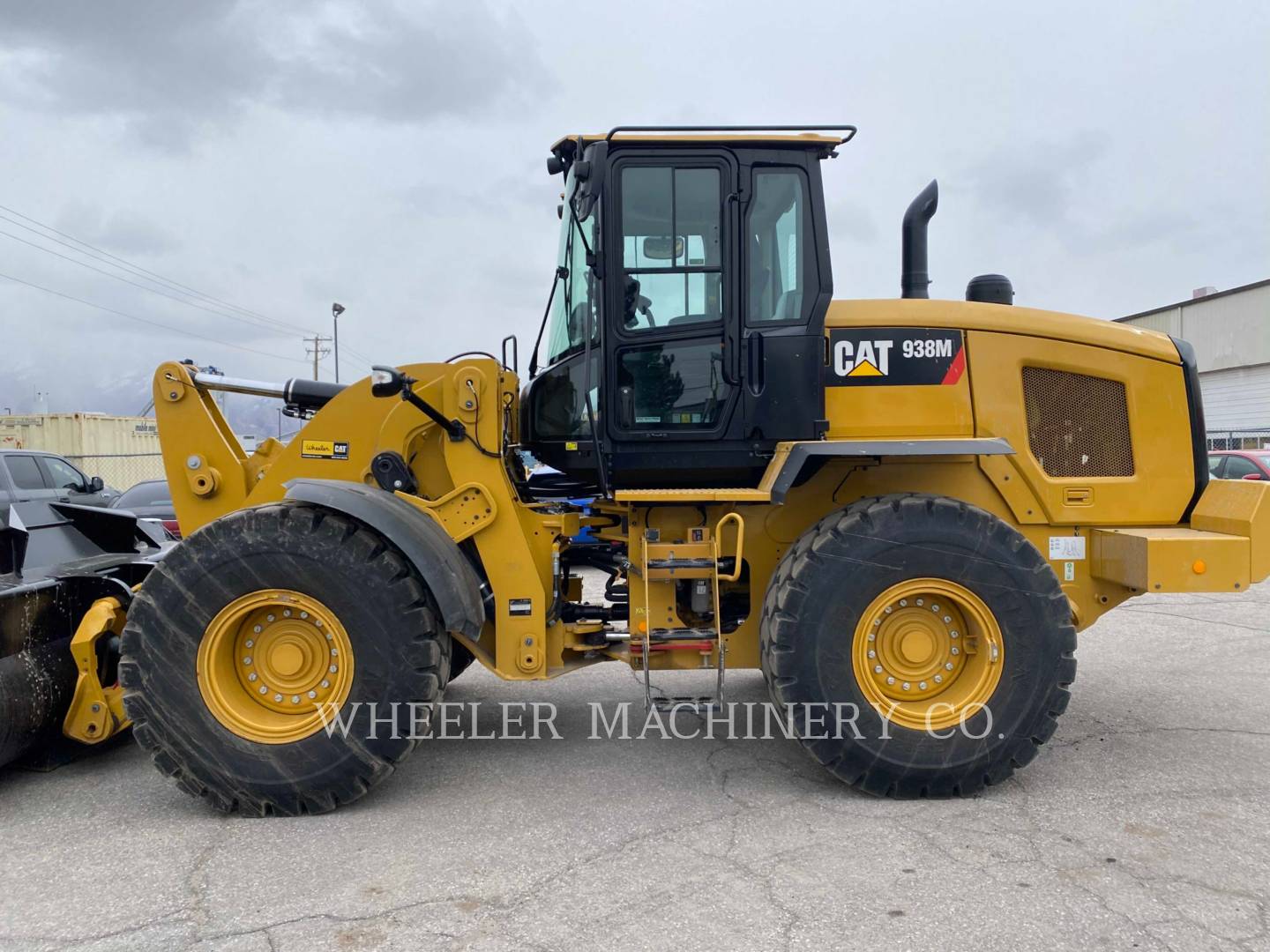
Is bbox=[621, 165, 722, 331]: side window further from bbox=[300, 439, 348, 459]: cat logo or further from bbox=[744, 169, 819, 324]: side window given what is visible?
bbox=[300, 439, 348, 459]: cat logo

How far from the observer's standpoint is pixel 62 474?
1323 cm

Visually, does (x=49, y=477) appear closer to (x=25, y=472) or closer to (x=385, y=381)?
(x=25, y=472)

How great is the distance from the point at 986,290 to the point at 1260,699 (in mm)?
3116

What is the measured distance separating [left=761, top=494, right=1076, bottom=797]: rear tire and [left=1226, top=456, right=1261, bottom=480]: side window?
11.0 metres

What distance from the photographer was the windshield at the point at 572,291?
4.05m

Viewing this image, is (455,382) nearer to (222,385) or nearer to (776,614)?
(222,385)

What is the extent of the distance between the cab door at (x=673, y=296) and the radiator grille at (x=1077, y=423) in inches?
59.8

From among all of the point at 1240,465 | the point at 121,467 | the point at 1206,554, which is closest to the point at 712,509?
the point at 1206,554

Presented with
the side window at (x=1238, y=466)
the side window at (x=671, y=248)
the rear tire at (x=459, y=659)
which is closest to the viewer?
the side window at (x=671, y=248)

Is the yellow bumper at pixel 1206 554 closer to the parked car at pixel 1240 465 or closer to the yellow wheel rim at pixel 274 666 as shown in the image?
the yellow wheel rim at pixel 274 666

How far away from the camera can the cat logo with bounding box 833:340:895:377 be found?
13.4ft

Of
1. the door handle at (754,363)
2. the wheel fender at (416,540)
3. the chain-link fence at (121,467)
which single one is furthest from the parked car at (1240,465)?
the chain-link fence at (121,467)

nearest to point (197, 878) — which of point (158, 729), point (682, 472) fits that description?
point (158, 729)

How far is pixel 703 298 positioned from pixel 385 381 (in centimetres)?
149
